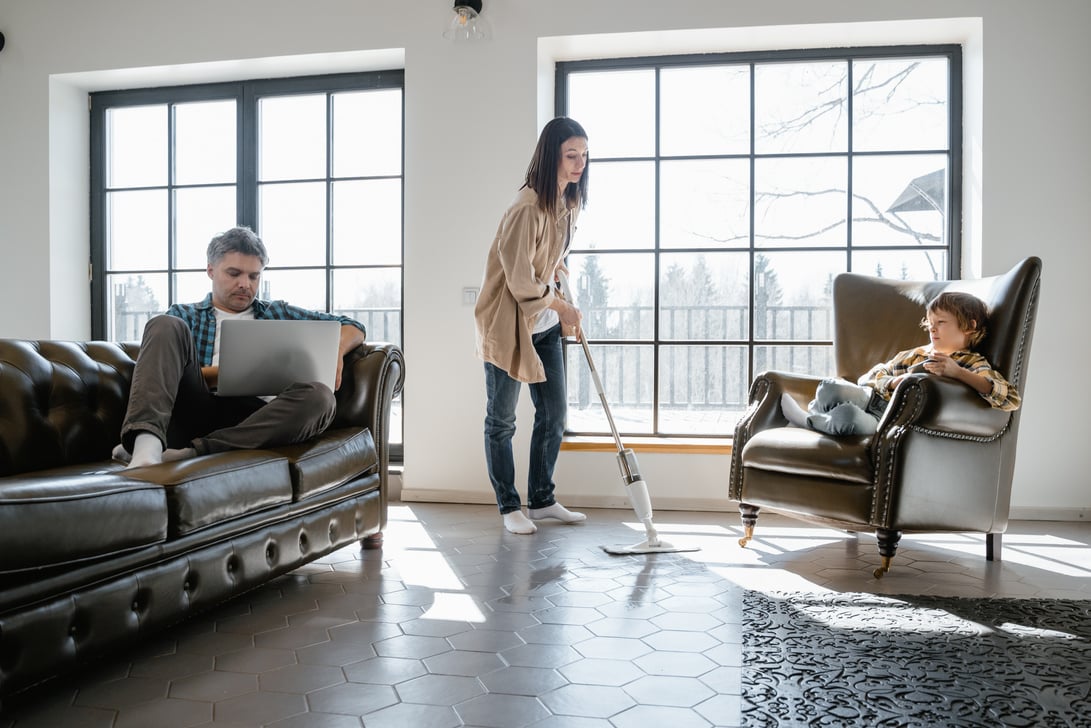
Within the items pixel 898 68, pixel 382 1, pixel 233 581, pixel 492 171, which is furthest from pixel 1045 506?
pixel 382 1

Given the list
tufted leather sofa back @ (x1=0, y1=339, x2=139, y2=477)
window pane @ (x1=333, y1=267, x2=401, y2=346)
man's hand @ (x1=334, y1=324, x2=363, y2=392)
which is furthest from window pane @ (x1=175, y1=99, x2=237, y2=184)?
tufted leather sofa back @ (x1=0, y1=339, x2=139, y2=477)

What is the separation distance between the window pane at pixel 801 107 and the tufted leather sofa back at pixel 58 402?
3.03 meters

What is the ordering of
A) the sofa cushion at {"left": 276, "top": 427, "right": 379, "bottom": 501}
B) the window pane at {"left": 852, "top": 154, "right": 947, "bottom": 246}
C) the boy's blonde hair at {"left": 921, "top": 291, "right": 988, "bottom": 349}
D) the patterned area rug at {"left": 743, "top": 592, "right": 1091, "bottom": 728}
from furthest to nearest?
the window pane at {"left": 852, "top": 154, "right": 947, "bottom": 246}
the boy's blonde hair at {"left": 921, "top": 291, "right": 988, "bottom": 349}
the sofa cushion at {"left": 276, "top": 427, "right": 379, "bottom": 501}
the patterned area rug at {"left": 743, "top": 592, "right": 1091, "bottom": 728}

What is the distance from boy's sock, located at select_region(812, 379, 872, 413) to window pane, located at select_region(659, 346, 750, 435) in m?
1.14

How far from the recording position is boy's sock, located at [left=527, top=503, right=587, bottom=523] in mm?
3422

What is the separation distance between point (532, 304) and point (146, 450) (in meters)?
1.46

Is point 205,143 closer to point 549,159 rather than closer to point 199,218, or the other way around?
point 199,218

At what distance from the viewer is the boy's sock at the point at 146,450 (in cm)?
205

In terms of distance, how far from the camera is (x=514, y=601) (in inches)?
90.4

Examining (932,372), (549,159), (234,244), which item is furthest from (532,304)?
(932,372)

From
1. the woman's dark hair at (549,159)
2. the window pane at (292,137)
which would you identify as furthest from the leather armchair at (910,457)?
the window pane at (292,137)

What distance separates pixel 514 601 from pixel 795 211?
2.56 metres

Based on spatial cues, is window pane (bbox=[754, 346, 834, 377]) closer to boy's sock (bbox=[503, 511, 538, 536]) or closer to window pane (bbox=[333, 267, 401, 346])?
boy's sock (bbox=[503, 511, 538, 536])

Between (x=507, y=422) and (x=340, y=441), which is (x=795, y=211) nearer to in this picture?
(x=507, y=422)
